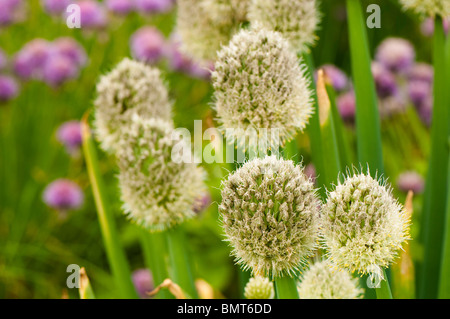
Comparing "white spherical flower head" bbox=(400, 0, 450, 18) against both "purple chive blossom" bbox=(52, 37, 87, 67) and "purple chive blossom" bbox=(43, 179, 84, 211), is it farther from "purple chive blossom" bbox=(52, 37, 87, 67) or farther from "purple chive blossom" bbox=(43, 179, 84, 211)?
"purple chive blossom" bbox=(52, 37, 87, 67)

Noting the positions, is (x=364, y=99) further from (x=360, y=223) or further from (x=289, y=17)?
(x=360, y=223)

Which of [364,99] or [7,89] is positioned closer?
[364,99]

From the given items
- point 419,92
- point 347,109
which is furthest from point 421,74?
point 347,109

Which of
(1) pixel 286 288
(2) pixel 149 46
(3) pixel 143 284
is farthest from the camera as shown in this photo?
(2) pixel 149 46

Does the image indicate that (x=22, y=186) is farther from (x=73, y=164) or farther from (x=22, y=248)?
(x=22, y=248)

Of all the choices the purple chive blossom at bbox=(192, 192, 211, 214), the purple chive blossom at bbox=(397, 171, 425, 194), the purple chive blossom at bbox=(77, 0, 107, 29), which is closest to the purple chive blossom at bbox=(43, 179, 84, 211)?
the purple chive blossom at bbox=(192, 192, 211, 214)

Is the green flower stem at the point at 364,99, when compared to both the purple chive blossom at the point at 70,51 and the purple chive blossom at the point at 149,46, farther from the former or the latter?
the purple chive blossom at the point at 70,51

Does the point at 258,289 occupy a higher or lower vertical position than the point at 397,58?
lower
